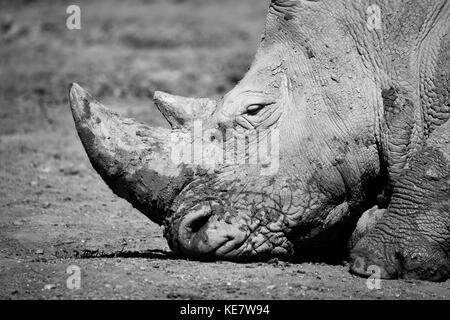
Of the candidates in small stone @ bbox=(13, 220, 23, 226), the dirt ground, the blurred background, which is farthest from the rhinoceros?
the blurred background

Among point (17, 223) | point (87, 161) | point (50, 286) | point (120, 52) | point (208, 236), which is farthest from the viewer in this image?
point (120, 52)

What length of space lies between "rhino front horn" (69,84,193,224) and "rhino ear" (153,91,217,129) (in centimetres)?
17

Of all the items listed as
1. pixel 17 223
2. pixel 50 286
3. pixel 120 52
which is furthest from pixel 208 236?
pixel 120 52

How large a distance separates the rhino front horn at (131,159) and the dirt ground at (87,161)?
0.43m

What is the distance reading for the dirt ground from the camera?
16.7ft

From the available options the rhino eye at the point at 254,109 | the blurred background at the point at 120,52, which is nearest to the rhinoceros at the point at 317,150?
the rhino eye at the point at 254,109

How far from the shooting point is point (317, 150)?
17.9 ft

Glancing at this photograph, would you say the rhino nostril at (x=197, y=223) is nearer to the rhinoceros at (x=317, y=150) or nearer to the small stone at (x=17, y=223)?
the rhinoceros at (x=317, y=150)

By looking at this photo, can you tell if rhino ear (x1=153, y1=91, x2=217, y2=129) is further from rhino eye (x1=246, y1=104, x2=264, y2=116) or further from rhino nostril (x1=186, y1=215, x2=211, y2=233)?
rhino nostril (x1=186, y1=215, x2=211, y2=233)

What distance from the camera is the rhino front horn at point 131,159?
5.41 meters

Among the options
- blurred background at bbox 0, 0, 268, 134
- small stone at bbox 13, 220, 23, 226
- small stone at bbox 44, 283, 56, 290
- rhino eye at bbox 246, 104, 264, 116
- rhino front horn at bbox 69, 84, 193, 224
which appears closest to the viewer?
small stone at bbox 44, 283, 56, 290

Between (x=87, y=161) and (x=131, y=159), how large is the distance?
375 cm

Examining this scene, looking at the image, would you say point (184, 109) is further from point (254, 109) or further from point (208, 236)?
point (208, 236)
